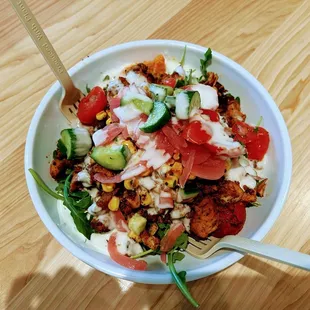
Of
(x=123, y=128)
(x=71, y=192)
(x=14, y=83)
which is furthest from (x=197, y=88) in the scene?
(x=14, y=83)

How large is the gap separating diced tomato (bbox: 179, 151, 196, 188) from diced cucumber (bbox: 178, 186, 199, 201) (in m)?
0.02

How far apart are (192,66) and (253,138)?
1.26ft

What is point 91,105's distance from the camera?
131 centimetres

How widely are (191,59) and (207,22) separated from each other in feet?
1.05

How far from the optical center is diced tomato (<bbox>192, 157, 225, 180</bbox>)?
1093 millimetres

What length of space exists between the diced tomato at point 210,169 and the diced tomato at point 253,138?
176 mm

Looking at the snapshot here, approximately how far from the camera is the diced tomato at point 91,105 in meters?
1.31

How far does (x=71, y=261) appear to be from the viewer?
1.23 meters

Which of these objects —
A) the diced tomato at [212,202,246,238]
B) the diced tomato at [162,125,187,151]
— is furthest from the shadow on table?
the diced tomato at [162,125,187,151]

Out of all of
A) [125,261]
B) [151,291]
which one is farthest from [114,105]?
[151,291]

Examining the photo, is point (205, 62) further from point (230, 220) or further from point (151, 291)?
point (151, 291)

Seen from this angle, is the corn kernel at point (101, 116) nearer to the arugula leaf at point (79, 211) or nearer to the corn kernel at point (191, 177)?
the arugula leaf at point (79, 211)

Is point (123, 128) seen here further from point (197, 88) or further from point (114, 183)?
point (197, 88)

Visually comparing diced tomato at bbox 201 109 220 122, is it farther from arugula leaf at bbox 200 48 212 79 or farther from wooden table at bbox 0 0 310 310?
wooden table at bbox 0 0 310 310
